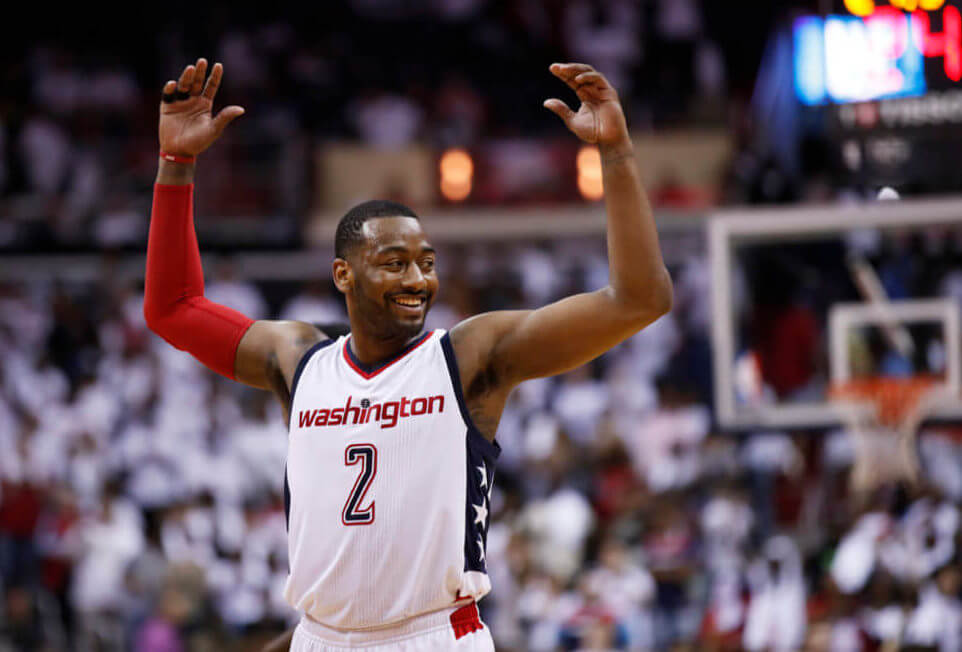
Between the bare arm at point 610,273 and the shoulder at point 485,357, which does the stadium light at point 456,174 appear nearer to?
the shoulder at point 485,357

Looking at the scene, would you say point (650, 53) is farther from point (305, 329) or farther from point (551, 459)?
point (305, 329)

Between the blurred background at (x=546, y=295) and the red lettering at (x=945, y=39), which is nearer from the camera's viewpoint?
the red lettering at (x=945, y=39)

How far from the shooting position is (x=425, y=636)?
12.1 ft

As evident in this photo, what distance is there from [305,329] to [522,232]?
477 inches

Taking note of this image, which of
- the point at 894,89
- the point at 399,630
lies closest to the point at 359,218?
the point at 399,630

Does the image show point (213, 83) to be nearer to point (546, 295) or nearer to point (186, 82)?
point (186, 82)

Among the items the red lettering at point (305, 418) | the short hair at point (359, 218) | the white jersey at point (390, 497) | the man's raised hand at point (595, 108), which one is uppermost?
the man's raised hand at point (595, 108)

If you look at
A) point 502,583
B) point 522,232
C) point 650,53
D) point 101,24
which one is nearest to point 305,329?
point 502,583

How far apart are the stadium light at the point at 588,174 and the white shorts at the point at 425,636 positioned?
41.1 feet

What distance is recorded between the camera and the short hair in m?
3.89

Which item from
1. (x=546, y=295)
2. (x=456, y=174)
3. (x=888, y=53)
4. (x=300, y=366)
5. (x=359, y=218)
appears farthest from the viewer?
(x=456, y=174)

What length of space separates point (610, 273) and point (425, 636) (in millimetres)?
1160

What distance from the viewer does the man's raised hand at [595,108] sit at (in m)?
3.47

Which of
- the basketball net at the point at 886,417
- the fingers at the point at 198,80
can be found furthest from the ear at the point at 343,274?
the basketball net at the point at 886,417
